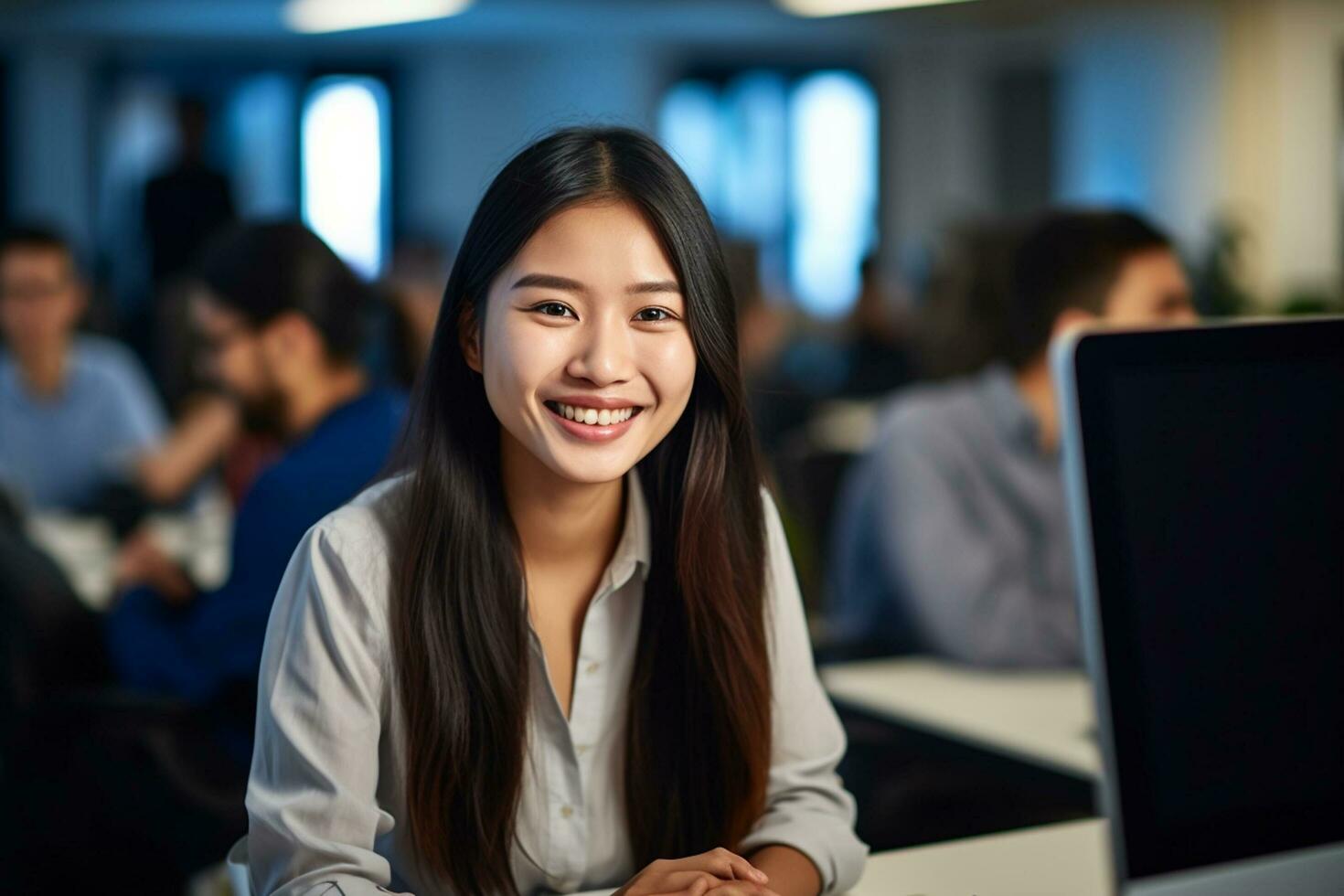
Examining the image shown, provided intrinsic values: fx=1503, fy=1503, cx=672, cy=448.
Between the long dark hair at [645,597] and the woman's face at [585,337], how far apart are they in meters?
0.02

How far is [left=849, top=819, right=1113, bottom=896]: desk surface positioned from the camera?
4.25 feet

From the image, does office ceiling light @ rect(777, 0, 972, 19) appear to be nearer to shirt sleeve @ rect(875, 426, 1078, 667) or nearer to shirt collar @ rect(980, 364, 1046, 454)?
shirt collar @ rect(980, 364, 1046, 454)

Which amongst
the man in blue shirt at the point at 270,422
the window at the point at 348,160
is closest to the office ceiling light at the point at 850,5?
the window at the point at 348,160

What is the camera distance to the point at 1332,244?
7.87m

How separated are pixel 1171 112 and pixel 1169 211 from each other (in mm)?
567

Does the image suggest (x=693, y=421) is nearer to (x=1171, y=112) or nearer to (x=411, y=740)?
(x=411, y=740)

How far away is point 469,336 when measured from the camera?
1.30 m

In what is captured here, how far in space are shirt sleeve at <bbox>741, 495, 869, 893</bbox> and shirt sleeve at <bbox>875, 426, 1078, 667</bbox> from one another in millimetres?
916

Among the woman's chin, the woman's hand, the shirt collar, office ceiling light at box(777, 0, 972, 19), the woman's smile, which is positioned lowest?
the woman's hand

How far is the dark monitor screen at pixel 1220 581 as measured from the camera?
3.31 ft

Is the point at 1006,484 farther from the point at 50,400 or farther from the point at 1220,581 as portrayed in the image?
the point at 50,400

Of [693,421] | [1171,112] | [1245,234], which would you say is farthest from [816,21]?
→ [693,421]

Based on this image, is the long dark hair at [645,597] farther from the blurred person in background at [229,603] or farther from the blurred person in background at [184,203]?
the blurred person in background at [184,203]

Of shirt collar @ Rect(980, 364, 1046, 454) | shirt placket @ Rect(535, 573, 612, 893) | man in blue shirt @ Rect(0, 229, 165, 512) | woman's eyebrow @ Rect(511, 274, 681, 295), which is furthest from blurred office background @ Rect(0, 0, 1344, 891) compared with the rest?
woman's eyebrow @ Rect(511, 274, 681, 295)
